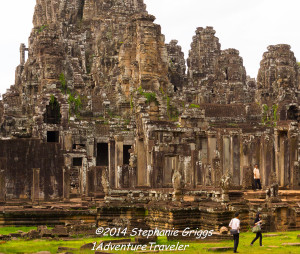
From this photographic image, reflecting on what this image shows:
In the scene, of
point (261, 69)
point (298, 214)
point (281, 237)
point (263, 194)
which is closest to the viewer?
point (281, 237)

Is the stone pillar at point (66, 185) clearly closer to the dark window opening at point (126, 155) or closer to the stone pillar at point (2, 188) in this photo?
the stone pillar at point (2, 188)

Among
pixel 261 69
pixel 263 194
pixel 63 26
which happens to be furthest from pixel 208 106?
pixel 263 194

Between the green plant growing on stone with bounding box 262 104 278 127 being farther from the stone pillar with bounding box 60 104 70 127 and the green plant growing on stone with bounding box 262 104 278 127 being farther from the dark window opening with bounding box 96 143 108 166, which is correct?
the stone pillar with bounding box 60 104 70 127

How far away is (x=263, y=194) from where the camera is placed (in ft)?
91.3

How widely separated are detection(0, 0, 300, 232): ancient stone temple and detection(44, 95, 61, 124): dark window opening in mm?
73

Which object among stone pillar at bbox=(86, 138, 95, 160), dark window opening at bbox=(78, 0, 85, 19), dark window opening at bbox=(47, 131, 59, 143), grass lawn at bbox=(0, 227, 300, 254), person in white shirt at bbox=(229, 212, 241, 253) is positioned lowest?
grass lawn at bbox=(0, 227, 300, 254)

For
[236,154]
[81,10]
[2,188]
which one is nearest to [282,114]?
→ [236,154]

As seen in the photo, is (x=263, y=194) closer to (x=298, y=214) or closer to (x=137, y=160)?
(x=298, y=214)

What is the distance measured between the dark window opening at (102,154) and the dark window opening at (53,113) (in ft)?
15.3

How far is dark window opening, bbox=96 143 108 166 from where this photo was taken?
52312mm

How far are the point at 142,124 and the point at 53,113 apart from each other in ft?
28.6

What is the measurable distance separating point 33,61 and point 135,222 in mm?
33810

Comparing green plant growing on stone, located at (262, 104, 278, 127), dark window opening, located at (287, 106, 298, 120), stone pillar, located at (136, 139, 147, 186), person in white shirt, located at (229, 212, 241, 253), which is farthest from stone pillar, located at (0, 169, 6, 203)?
green plant growing on stone, located at (262, 104, 278, 127)

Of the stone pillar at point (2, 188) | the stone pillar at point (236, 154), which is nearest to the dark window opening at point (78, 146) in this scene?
the stone pillar at point (236, 154)
